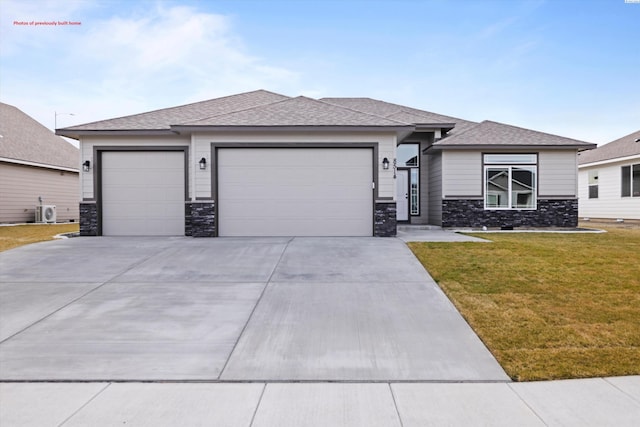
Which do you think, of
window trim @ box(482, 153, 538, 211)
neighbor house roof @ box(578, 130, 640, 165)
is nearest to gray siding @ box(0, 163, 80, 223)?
window trim @ box(482, 153, 538, 211)

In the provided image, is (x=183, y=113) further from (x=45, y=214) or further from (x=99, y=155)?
(x=45, y=214)

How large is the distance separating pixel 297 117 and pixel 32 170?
1594 centimetres

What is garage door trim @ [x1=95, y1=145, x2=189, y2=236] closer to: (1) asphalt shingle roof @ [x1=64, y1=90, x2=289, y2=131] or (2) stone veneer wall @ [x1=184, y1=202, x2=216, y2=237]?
(1) asphalt shingle roof @ [x1=64, y1=90, x2=289, y2=131]

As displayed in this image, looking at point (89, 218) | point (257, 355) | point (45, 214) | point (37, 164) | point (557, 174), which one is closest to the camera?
point (257, 355)

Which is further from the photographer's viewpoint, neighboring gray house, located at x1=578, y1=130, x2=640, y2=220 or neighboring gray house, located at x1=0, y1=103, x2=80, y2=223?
neighboring gray house, located at x1=0, y1=103, x2=80, y2=223

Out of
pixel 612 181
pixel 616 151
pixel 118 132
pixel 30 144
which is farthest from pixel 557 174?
pixel 30 144

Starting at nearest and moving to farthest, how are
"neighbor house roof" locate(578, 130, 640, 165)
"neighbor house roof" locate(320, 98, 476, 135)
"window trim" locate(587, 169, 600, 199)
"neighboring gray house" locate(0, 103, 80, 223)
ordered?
"neighbor house roof" locate(320, 98, 476, 135)
"neighbor house roof" locate(578, 130, 640, 165)
"neighboring gray house" locate(0, 103, 80, 223)
"window trim" locate(587, 169, 600, 199)

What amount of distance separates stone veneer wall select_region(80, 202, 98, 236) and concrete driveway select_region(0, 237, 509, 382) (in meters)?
3.63

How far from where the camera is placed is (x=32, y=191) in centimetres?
1969

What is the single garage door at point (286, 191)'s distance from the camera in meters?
11.2

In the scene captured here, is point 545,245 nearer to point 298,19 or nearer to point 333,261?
point 333,261

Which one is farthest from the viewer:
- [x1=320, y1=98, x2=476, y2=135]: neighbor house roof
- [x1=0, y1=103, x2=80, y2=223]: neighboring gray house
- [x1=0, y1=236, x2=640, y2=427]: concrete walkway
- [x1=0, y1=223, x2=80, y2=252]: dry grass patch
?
[x1=0, y1=103, x2=80, y2=223]: neighboring gray house
